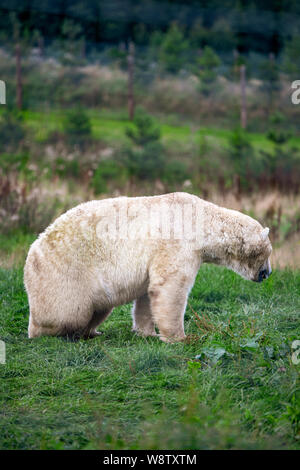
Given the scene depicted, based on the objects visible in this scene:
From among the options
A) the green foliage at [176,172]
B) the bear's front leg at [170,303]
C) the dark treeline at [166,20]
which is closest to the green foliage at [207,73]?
the dark treeline at [166,20]

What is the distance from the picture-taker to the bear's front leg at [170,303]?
5.30 metres

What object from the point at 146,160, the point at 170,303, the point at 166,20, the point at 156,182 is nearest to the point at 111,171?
the point at 146,160

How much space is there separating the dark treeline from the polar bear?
77.2 feet

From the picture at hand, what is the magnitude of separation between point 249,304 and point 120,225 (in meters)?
2.04

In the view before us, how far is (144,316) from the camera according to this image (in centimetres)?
578

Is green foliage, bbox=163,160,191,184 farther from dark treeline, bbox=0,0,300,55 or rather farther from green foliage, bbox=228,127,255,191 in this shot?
dark treeline, bbox=0,0,300,55

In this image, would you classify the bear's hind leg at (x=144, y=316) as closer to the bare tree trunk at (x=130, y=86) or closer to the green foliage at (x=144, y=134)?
the green foliage at (x=144, y=134)

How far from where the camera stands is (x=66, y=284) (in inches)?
207

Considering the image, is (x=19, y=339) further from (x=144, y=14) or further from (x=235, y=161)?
(x=144, y=14)

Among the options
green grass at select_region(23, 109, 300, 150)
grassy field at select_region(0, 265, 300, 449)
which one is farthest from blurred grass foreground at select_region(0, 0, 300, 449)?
green grass at select_region(23, 109, 300, 150)

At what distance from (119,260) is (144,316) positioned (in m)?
0.75

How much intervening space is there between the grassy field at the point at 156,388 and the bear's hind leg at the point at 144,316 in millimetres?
161

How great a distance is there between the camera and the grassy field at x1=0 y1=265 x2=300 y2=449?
3.61 meters
